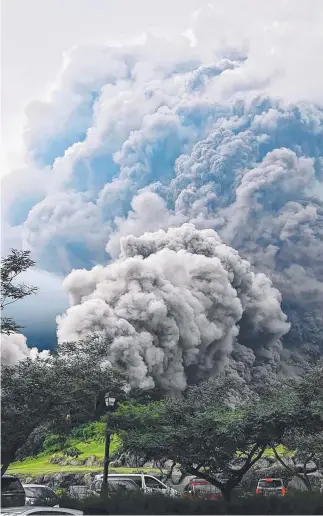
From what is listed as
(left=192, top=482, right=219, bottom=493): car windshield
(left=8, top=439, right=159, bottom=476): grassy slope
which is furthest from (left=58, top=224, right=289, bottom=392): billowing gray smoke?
(left=192, top=482, right=219, bottom=493): car windshield

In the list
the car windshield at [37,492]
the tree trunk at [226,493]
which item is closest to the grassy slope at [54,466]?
the car windshield at [37,492]

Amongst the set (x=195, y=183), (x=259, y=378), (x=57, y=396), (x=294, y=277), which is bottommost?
(x=57, y=396)

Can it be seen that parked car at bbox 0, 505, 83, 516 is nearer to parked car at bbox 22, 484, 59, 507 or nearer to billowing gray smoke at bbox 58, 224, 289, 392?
parked car at bbox 22, 484, 59, 507

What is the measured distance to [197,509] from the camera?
13367 mm

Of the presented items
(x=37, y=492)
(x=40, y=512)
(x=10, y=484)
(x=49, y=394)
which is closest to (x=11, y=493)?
(x=10, y=484)

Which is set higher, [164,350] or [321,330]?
[321,330]

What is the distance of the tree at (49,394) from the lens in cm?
1430

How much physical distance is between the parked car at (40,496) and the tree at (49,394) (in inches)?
46.3

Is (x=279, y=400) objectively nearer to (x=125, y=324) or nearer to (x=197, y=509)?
(x=197, y=509)

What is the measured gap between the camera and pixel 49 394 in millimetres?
14578

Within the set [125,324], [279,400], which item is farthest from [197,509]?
[125,324]

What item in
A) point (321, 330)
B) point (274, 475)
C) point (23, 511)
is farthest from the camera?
point (321, 330)

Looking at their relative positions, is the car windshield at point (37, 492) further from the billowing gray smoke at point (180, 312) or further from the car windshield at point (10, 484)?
the billowing gray smoke at point (180, 312)

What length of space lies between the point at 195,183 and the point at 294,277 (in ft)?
41.1
